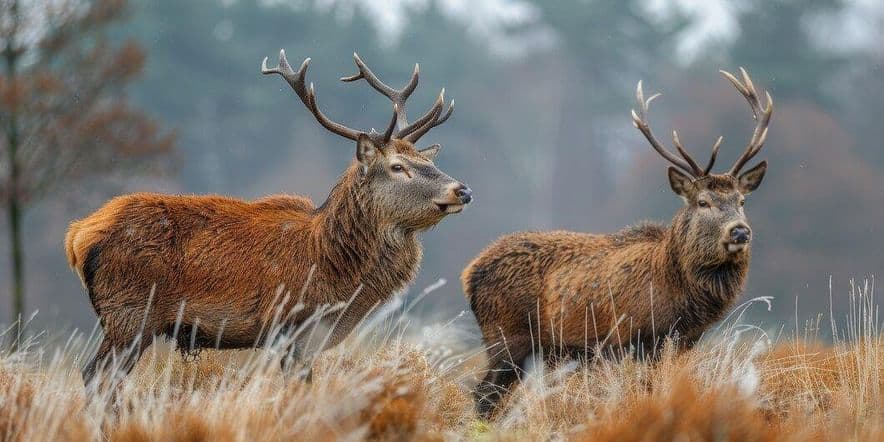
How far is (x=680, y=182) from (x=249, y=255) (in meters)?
3.04

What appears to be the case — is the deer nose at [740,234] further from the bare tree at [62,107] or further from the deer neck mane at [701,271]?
the bare tree at [62,107]

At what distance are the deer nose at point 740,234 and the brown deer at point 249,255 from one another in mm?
1880

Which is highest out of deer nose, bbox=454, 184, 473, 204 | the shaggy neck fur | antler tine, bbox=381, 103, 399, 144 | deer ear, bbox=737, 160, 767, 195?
antler tine, bbox=381, 103, 399, 144

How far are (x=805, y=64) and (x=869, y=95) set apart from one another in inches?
72.8

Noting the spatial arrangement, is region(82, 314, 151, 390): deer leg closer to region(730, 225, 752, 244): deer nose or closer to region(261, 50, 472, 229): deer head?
region(261, 50, 472, 229): deer head

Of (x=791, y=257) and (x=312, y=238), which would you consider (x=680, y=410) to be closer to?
(x=312, y=238)

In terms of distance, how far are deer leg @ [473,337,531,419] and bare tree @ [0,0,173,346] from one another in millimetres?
8394

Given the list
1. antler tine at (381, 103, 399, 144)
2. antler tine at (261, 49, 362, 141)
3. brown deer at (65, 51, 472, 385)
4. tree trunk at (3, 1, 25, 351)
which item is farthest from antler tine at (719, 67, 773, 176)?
tree trunk at (3, 1, 25, 351)

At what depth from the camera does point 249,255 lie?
6.61 m

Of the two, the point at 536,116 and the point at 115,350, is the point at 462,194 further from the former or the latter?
the point at 536,116

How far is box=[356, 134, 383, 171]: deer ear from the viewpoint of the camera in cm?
676

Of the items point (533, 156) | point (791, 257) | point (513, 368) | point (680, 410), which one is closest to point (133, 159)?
point (513, 368)

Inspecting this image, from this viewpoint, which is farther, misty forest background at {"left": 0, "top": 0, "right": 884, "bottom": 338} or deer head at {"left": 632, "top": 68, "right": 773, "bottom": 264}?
misty forest background at {"left": 0, "top": 0, "right": 884, "bottom": 338}

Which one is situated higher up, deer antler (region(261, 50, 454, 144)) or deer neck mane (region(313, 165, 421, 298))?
deer antler (region(261, 50, 454, 144))
